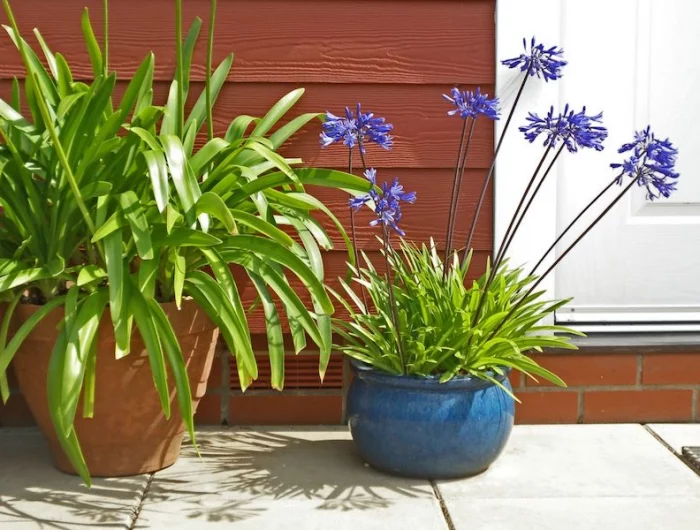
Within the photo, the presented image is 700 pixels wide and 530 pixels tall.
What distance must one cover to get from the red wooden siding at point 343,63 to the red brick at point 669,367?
2.06ft

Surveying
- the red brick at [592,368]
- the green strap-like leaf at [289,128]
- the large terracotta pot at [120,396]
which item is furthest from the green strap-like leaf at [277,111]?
the red brick at [592,368]

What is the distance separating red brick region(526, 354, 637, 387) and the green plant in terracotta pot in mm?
739

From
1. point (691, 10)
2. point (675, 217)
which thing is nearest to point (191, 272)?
point (675, 217)

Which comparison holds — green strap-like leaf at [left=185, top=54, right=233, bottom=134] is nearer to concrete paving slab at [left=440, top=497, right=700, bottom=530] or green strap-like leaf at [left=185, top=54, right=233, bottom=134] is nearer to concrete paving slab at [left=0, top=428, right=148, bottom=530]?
concrete paving slab at [left=0, top=428, right=148, bottom=530]

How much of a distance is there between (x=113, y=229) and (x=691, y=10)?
69.2 inches

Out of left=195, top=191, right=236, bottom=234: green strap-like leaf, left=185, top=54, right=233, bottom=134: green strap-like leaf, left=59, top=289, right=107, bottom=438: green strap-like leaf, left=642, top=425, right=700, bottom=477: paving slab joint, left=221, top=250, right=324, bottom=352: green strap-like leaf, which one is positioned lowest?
left=642, top=425, right=700, bottom=477: paving slab joint

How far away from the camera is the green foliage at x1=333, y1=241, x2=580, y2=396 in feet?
7.34

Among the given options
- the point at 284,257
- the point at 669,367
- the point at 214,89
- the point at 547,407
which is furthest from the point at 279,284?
the point at 669,367

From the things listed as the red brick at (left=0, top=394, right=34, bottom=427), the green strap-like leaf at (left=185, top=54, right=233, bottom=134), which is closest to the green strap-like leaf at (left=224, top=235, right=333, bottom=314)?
the green strap-like leaf at (left=185, top=54, right=233, bottom=134)

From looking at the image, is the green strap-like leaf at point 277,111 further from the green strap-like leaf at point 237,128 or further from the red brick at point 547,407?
the red brick at point 547,407

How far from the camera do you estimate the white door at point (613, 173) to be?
Result: 265 centimetres

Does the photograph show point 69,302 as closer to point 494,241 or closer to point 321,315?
point 321,315

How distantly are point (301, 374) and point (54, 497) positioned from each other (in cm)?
80

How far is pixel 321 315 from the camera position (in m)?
2.29
